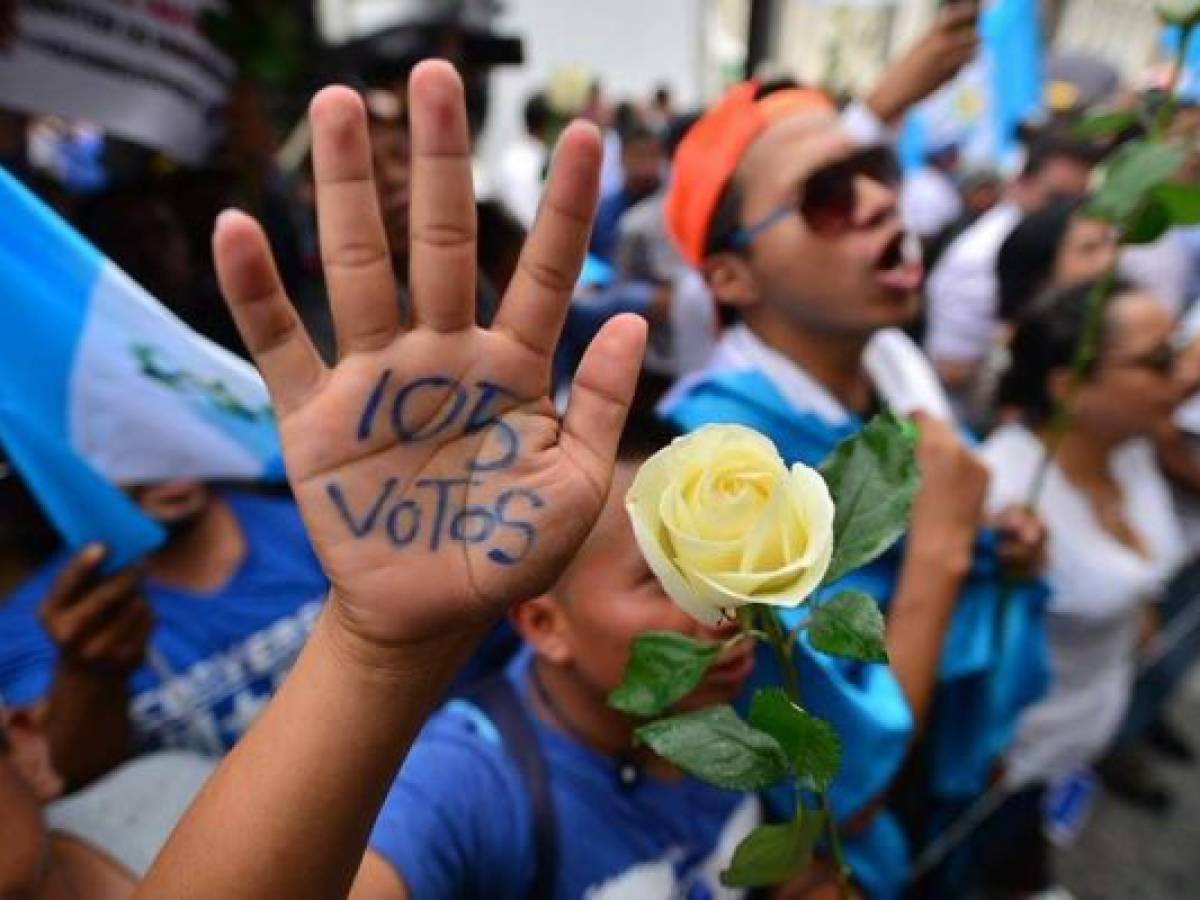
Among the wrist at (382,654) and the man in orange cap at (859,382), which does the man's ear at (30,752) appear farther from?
the man in orange cap at (859,382)

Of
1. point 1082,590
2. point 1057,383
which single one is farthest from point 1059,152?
point 1082,590

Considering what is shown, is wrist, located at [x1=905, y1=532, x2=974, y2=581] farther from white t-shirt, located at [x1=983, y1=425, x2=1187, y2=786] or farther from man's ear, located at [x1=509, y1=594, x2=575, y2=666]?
man's ear, located at [x1=509, y1=594, x2=575, y2=666]

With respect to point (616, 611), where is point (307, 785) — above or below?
above

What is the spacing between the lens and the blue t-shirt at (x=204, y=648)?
142 centimetres

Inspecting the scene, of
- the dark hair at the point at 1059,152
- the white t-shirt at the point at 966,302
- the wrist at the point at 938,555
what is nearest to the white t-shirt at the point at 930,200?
the dark hair at the point at 1059,152

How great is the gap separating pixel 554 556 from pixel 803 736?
0.22 metres

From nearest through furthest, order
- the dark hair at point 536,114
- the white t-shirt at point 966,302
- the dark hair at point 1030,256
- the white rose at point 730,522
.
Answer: the white rose at point 730,522 < the dark hair at point 1030,256 < the white t-shirt at point 966,302 < the dark hair at point 536,114

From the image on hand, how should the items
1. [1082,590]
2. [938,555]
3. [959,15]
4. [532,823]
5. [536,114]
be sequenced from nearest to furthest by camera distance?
[532,823]
[938,555]
[959,15]
[1082,590]
[536,114]

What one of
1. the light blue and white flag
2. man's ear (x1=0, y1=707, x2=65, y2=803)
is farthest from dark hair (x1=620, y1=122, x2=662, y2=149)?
man's ear (x1=0, y1=707, x2=65, y2=803)

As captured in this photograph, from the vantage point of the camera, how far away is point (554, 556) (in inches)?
28.1

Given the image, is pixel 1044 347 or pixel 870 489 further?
pixel 1044 347

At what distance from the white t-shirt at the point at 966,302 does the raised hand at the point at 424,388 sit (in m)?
2.79

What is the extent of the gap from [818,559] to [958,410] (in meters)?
3.00

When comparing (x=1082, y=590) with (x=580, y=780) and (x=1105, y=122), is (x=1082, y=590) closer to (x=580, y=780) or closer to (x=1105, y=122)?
(x=1105, y=122)
